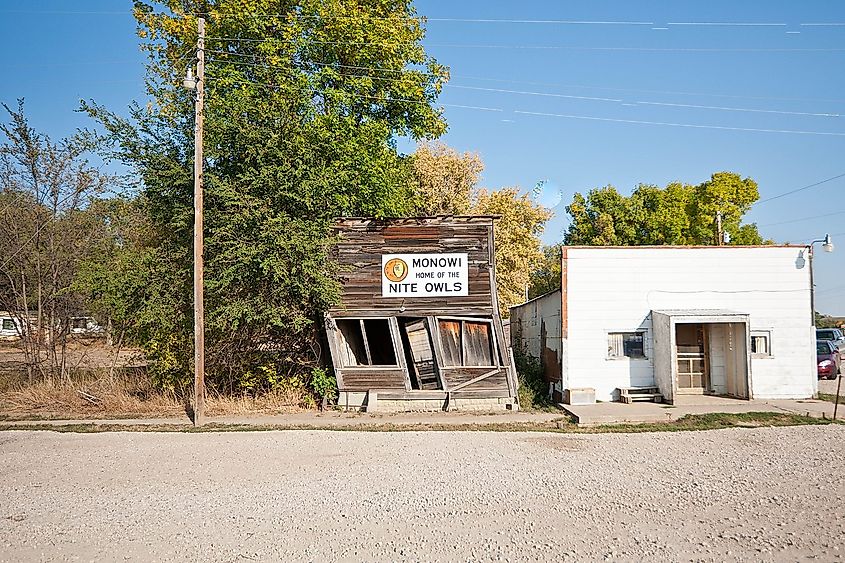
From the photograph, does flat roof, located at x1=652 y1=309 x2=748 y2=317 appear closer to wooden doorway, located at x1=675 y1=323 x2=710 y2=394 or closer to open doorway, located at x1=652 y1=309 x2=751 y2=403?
open doorway, located at x1=652 y1=309 x2=751 y2=403

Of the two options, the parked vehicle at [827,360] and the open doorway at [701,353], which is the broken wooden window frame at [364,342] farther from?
the parked vehicle at [827,360]

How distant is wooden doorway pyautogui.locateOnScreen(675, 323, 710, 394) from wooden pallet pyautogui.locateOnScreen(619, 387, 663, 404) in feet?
4.42

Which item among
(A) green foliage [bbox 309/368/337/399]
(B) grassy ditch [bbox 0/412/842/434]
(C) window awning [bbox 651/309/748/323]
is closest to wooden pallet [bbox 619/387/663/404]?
(C) window awning [bbox 651/309/748/323]

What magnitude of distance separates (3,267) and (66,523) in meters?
15.0

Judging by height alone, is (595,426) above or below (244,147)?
below

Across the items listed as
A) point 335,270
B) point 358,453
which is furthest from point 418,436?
point 335,270

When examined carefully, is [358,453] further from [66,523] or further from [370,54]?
[370,54]

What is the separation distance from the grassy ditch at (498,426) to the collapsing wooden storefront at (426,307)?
2.02m

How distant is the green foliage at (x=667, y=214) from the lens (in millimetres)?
42469

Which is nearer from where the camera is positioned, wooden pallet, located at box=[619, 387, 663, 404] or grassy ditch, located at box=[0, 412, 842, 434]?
grassy ditch, located at box=[0, 412, 842, 434]

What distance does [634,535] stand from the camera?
7.12 metres

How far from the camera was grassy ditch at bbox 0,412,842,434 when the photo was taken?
15281 millimetres

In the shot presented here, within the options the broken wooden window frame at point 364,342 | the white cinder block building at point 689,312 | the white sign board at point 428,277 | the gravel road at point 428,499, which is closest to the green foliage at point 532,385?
the white cinder block building at point 689,312

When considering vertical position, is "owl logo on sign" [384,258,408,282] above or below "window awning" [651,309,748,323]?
above
